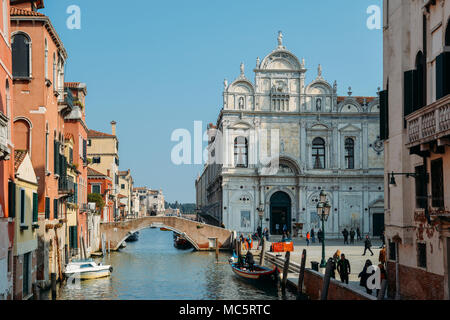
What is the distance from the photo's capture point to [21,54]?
818 inches

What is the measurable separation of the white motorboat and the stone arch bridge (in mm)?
13581

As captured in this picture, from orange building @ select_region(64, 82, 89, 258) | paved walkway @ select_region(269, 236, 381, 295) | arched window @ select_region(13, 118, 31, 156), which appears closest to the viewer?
arched window @ select_region(13, 118, 31, 156)

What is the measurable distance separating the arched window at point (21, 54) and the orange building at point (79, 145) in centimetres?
580

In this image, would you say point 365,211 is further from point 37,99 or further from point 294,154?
point 37,99

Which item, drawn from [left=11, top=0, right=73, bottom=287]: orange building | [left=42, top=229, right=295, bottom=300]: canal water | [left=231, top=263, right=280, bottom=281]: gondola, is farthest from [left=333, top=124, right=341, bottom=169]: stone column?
[left=11, top=0, right=73, bottom=287]: orange building

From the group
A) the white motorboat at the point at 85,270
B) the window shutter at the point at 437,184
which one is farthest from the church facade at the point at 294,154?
the window shutter at the point at 437,184

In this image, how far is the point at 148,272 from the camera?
31375 mm

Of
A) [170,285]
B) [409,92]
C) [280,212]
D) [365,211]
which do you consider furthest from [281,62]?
[409,92]

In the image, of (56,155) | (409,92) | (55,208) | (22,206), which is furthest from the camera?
(55,208)

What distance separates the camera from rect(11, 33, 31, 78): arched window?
20.7 metres

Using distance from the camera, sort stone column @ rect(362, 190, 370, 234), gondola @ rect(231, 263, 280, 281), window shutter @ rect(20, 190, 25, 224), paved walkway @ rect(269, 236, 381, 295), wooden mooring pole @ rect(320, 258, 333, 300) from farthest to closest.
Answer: stone column @ rect(362, 190, 370, 234) → gondola @ rect(231, 263, 280, 281) → paved walkway @ rect(269, 236, 381, 295) → wooden mooring pole @ rect(320, 258, 333, 300) → window shutter @ rect(20, 190, 25, 224)

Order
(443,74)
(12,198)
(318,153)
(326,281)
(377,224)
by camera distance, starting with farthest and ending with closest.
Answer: (318,153) < (377,224) < (326,281) < (12,198) < (443,74)

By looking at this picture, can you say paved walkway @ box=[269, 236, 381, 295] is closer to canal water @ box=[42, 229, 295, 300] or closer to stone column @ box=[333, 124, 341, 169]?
canal water @ box=[42, 229, 295, 300]

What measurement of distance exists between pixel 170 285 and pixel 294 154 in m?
19.9
